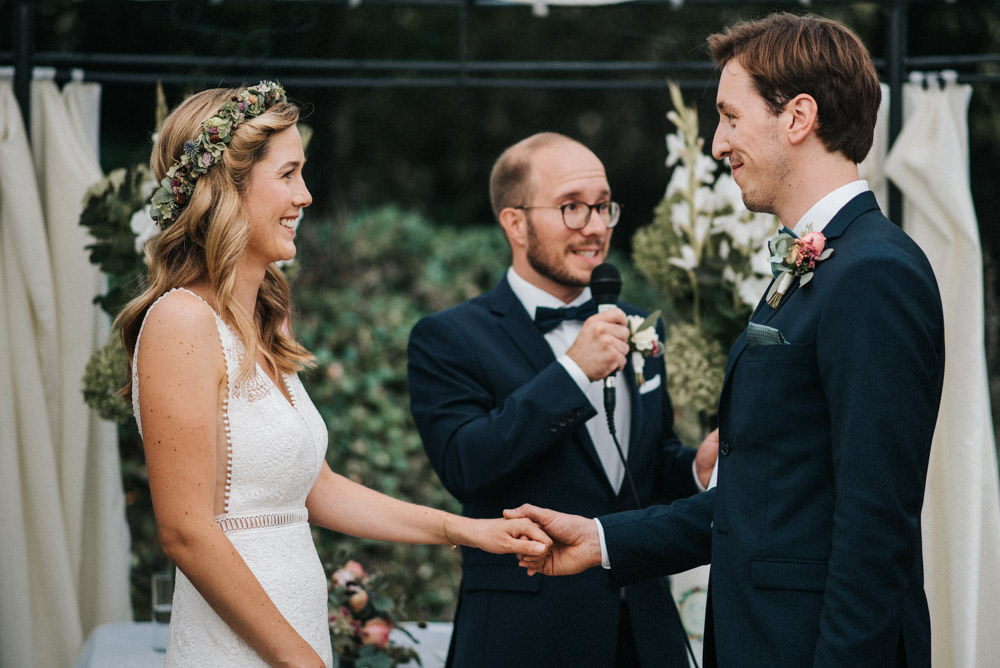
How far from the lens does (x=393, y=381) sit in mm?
7070

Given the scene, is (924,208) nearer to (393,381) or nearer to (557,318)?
(557,318)

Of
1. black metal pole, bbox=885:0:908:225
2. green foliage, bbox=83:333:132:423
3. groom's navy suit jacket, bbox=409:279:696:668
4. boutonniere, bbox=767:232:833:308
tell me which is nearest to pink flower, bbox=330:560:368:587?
groom's navy suit jacket, bbox=409:279:696:668

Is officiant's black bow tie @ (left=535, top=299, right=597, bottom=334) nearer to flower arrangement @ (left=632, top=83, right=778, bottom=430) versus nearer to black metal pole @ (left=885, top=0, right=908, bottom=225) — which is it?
flower arrangement @ (left=632, top=83, right=778, bottom=430)

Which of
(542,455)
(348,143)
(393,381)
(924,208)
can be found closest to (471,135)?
(348,143)

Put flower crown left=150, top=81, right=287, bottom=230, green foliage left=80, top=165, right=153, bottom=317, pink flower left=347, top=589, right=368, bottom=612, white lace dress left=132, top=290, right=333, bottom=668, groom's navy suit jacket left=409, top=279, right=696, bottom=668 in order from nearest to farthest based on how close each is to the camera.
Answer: white lace dress left=132, top=290, right=333, bottom=668, flower crown left=150, top=81, right=287, bottom=230, groom's navy suit jacket left=409, top=279, right=696, bottom=668, pink flower left=347, top=589, right=368, bottom=612, green foliage left=80, top=165, right=153, bottom=317

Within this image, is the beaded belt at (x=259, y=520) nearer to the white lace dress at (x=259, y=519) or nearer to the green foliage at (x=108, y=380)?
the white lace dress at (x=259, y=519)

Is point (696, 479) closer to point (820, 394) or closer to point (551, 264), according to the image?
point (551, 264)

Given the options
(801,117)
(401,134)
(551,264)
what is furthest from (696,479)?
(401,134)

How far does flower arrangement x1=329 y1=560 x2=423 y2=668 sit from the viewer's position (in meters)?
3.59

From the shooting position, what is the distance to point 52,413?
4.20 meters

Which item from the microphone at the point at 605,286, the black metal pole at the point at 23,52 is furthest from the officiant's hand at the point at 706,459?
the black metal pole at the point at 23,52

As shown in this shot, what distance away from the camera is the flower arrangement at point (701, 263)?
3.80 metres

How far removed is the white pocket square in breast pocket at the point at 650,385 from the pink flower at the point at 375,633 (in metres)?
1.19

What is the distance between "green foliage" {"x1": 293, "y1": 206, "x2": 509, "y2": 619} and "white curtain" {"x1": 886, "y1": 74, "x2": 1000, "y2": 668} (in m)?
3.35
